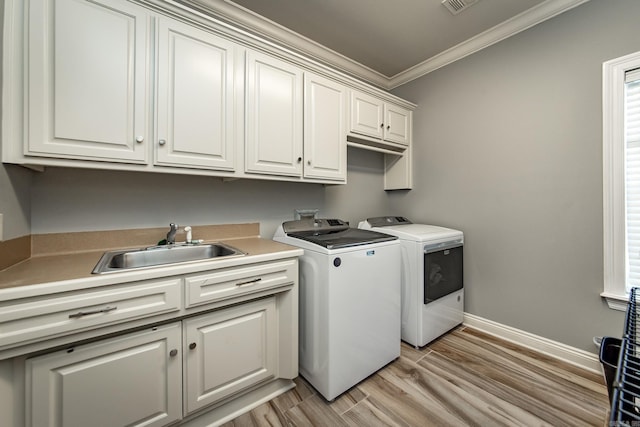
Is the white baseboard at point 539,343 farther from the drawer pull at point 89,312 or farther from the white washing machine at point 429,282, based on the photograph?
the drawer pull at point 89,312

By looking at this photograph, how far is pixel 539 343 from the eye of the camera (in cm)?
191

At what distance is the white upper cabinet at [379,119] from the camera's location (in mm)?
2180

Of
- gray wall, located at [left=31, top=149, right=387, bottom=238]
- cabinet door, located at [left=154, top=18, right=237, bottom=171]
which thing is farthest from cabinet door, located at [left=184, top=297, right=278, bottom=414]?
cabinet door, located at [left=154, top=18, right=237, bottom=171]

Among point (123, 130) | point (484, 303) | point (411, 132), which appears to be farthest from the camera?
point (411, 132)

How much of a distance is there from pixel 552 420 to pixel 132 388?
2104mm

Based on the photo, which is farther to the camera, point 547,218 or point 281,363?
point 547,218

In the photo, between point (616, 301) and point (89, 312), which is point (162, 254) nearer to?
point (89, 312)

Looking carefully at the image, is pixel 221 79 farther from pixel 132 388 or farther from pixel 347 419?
pixel 347 419

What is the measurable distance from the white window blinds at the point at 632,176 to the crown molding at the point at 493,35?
68cm

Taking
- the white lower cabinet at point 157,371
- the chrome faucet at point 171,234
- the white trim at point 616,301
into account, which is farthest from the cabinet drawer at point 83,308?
the white trim at point 616,301

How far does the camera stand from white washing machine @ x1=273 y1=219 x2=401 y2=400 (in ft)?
4.78

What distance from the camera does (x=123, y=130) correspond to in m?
1.22

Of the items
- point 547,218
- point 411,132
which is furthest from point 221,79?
point 547,218

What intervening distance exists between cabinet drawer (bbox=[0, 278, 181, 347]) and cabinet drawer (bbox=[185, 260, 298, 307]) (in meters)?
0.07
